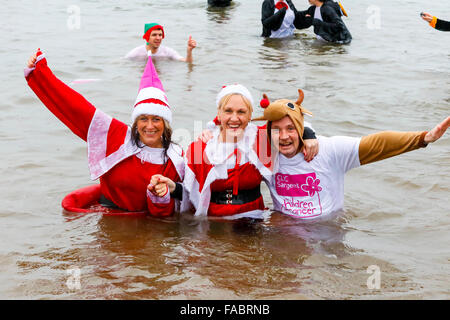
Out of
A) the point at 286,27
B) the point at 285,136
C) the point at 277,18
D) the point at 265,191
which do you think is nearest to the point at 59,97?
the point at 285,136

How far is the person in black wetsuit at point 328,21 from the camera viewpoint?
12.8 metres

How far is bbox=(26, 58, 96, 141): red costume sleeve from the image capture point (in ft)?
16.3

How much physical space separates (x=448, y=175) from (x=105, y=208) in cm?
366

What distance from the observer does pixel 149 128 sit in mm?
5023

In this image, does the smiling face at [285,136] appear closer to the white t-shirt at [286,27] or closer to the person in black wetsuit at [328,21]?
the person in black wetsuit at [328,21]

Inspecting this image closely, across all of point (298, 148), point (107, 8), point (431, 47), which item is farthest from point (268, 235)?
point (107, 8)

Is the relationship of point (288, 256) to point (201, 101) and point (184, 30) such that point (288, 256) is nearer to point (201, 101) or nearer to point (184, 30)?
point (201, 101)

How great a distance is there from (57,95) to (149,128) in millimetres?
804

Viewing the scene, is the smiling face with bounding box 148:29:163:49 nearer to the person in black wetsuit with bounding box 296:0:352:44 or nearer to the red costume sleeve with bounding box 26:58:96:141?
the person in black wetsuit with bounding box 296:0:352:44

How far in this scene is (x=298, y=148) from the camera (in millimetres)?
4926

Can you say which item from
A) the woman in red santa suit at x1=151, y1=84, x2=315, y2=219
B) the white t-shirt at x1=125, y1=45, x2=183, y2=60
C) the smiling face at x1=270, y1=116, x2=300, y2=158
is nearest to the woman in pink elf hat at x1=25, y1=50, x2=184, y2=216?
the woman in red santa suit at x1=151, y1=84, x2=315, y2=219

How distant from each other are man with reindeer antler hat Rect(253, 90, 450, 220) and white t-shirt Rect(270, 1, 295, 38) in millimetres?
8718

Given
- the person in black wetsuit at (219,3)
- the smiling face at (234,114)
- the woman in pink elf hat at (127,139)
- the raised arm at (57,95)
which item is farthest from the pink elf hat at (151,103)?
the person in black wetsuit at (219,3)

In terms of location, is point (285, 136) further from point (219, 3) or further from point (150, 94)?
point (219, 3)
